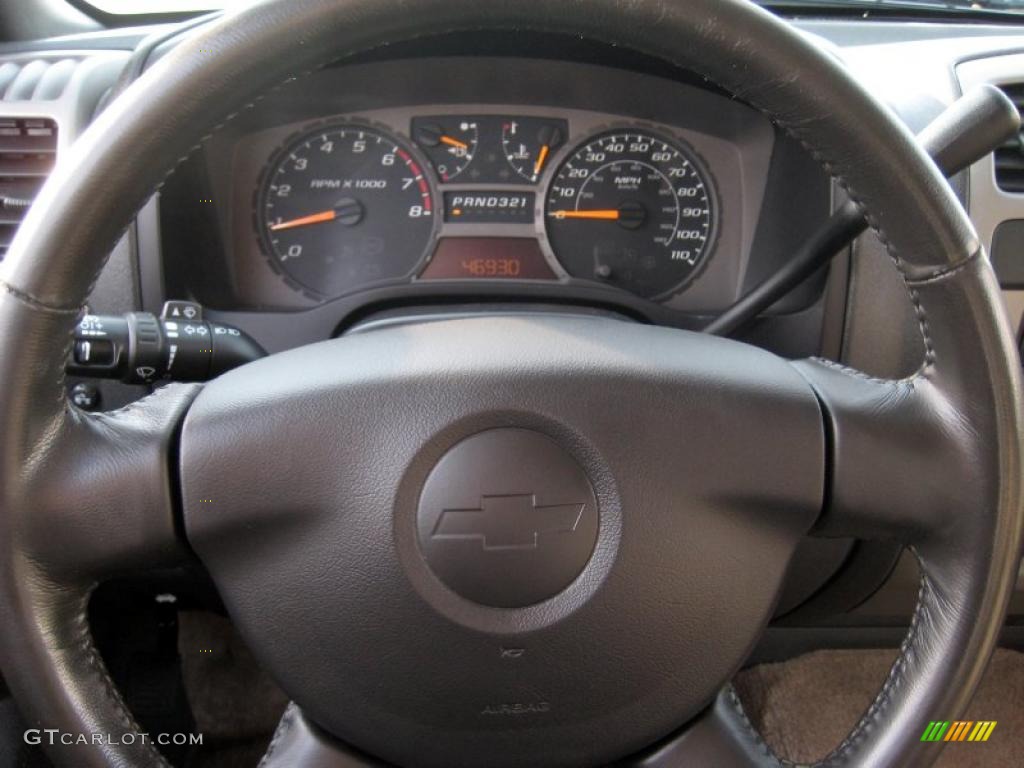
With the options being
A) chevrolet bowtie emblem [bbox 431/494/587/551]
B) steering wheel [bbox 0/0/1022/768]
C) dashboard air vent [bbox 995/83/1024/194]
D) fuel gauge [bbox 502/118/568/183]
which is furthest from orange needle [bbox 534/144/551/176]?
chevrolet bowtie emblem [bbox 431/494/587/551]

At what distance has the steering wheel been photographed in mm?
713

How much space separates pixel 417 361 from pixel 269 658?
0.27 meters

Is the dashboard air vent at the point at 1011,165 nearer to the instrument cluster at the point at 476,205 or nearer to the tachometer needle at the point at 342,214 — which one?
the instrument cluster at the point at 476,205

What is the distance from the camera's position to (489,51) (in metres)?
1.48

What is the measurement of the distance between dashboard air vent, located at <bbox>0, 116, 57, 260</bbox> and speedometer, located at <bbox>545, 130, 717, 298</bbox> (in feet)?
2.23

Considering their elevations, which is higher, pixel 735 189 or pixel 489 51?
pixel 489 51

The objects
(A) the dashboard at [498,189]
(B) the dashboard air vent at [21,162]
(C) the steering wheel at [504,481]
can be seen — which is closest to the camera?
(C) the steering wheel at [504,481]

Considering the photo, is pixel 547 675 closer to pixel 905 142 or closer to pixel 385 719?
pixel 385 719

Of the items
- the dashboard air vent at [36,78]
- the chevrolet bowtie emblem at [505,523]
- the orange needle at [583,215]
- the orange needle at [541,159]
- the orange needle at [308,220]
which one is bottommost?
the orange needle at [308,220]

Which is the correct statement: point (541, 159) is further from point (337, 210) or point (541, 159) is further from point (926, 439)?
point (926, 439)

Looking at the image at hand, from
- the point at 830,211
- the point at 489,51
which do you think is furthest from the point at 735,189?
the point at 489,51

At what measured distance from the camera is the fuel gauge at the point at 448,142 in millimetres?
1531

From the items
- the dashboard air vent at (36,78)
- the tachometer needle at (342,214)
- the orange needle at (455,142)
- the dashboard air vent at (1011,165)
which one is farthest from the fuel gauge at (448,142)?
the dashboard air vent at (1011,165)

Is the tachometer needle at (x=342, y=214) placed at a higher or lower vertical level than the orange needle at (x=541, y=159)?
lower
